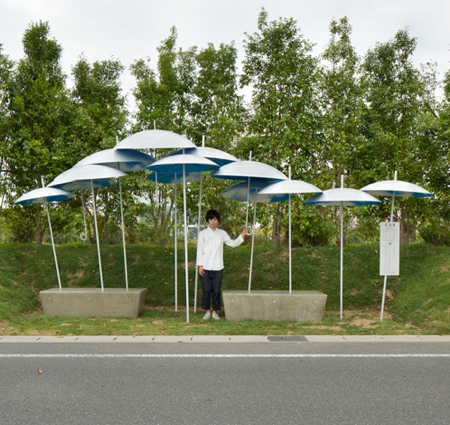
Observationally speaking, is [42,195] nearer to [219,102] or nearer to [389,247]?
[389,247]

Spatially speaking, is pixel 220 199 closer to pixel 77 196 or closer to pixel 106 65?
pixel 77 196

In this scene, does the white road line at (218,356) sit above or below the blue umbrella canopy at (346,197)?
below

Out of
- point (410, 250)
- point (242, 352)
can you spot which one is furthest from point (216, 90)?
point (242, 352)

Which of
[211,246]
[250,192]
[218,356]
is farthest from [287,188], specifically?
[218,356]

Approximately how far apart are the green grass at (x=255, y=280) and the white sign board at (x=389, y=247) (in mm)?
987

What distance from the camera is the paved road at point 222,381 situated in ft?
14.6

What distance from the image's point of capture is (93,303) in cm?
1034

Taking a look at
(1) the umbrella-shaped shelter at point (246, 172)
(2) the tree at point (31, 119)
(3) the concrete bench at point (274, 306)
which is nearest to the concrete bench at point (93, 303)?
(3) the concrete bench at point (274, 306)

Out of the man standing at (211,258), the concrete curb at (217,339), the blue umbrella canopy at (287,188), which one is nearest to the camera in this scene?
the concrete curb at (217,339)

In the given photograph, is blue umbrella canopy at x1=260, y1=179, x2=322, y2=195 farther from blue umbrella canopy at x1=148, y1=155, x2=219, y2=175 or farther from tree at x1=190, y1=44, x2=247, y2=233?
tree at x1=190, y1=44, x2=247, y2=233

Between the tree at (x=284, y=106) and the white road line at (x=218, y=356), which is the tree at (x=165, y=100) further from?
the white road line at (x=218, y=356)

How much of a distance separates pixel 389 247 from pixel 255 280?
3485mm

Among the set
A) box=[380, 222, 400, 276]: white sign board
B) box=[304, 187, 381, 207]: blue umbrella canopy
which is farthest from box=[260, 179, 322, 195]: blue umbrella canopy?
Result: box=[380, 222, 400, 276]: white sign board

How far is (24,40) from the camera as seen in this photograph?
16.9 meters
